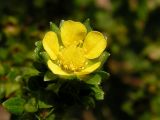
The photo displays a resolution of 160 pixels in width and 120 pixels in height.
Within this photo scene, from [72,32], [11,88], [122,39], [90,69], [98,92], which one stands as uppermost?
[72,32]

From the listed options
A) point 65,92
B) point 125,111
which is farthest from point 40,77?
point 125,111

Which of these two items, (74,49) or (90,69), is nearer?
(90,69)

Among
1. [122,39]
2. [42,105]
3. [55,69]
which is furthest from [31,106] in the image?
[122,39]

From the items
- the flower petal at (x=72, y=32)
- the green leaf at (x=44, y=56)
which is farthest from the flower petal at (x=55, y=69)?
the flower petal at (x=72, y=32)

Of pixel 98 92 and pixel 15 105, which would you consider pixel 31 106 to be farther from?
pixel 98 92

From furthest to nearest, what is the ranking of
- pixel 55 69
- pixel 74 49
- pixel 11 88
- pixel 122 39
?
pixel 122 39
pixel 11 88
pixel 74 49
pixel 55 69

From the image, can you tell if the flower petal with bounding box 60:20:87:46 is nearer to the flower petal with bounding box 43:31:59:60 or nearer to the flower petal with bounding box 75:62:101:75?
the flower petal with bounding box 43:31:59:60

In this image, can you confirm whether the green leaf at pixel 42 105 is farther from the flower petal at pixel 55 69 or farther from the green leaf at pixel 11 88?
the green leaf at pixel 11 88
